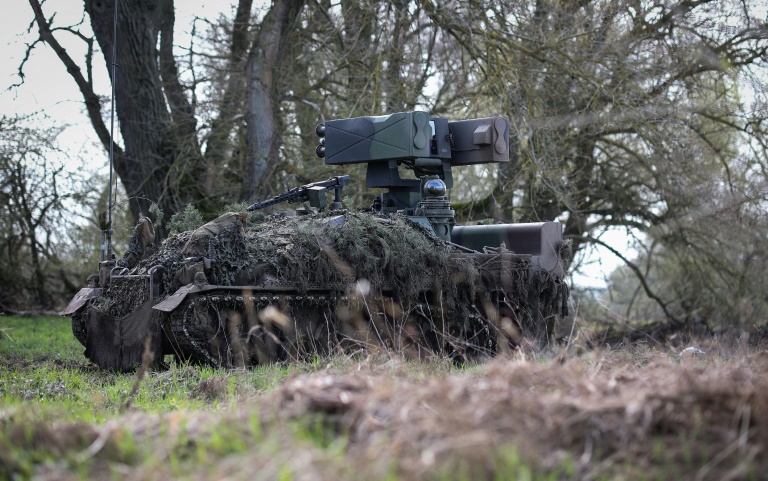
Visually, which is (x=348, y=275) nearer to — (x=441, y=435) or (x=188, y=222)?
(x=188, y=222)

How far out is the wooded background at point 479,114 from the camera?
44.5ft

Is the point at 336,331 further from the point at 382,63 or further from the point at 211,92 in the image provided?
the point at 211,92

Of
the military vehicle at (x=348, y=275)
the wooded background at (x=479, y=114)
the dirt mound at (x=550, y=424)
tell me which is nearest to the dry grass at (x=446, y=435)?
the dirt mound at (x=550, y=424)

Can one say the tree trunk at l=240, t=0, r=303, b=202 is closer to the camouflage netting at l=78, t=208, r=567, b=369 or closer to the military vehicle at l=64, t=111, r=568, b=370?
the military vehicle at l=64, t=111, r=568, b=370

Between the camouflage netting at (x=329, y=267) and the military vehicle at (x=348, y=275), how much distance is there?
0.4 inches

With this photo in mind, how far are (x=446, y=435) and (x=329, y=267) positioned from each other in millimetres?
5099

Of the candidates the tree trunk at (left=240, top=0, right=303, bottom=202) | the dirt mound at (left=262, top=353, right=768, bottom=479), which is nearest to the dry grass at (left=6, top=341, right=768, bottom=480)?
the dirt mound at (left=262, top=353, right=768, bottom=479)

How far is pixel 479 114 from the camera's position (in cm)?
1391

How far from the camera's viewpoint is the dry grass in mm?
3088

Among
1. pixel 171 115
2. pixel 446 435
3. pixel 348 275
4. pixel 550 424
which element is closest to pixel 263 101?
pixel 171 115

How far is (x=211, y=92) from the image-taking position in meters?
16.0

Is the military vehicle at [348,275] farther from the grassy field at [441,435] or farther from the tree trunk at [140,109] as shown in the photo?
the tree trunk at [140,109]

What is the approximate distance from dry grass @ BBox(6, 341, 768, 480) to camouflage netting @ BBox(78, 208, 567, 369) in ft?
13.0

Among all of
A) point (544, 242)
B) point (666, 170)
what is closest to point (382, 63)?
point (666, 170)
